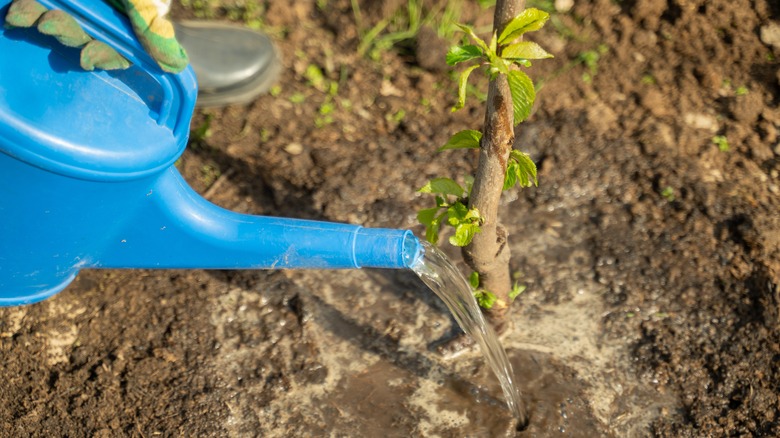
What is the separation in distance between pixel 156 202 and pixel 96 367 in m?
0.50

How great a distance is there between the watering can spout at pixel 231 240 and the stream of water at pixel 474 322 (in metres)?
0.18

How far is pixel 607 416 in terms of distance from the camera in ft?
5.82

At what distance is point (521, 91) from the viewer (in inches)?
50.5

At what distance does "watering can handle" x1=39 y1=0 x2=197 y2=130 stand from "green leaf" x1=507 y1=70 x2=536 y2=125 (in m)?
0.56

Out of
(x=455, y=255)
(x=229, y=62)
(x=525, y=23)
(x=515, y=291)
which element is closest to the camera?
(x=525, y=23)

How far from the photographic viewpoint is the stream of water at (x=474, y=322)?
172 centimetres

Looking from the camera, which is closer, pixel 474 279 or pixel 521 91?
pixel 521 91

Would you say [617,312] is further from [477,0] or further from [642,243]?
[477,0]

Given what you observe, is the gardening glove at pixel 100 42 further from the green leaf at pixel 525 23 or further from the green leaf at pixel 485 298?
the green leaf at pixel 485 298

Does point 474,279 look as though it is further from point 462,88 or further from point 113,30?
point 113,30

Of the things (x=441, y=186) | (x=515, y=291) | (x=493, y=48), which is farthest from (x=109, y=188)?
(x=515, y=291)

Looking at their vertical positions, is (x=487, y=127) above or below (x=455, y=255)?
above

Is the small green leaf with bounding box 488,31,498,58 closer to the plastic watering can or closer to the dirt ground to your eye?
the plastic watering can

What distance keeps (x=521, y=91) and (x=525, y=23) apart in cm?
11
